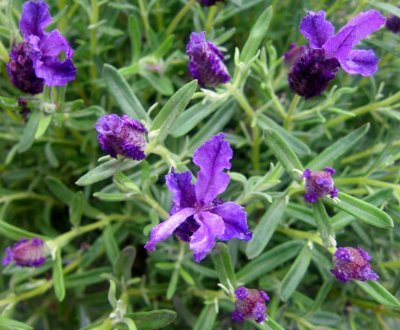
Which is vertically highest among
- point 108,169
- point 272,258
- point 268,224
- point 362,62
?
point 362,62

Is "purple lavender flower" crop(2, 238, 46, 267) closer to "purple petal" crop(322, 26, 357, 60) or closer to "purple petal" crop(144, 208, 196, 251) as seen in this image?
"purple petal" crop(144, 208, 196, 251)

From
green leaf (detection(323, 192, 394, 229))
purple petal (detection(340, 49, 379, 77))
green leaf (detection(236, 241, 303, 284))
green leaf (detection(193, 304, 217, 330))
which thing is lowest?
green leaf (detection(193, 304, 217, 330))

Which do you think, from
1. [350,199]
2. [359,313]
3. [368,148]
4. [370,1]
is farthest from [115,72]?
[359,313]

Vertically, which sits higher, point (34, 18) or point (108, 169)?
point (34, 18)

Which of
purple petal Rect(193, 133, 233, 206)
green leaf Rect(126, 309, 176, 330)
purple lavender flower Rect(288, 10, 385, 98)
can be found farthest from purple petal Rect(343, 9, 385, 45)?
green leaf Rect(126, 309, 176, 330)

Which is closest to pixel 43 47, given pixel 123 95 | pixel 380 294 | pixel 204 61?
pixel 123 95

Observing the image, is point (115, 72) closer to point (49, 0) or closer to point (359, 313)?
point (49, 0)

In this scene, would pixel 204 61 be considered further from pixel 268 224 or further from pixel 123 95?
pixel 268 224

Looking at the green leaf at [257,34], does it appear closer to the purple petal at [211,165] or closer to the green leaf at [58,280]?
the purple petal at [211,165]
